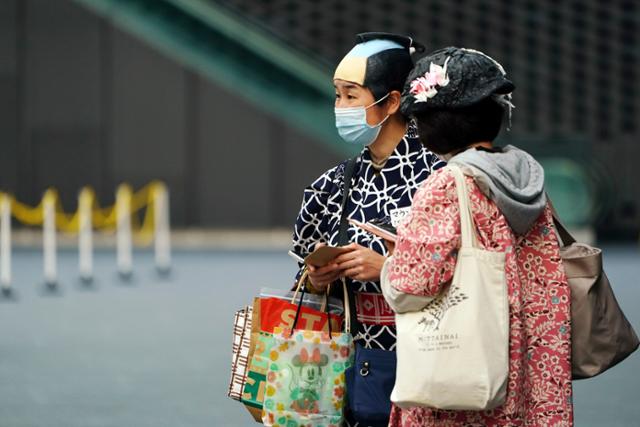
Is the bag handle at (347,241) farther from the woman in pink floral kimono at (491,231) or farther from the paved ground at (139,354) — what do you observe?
the paved ground at (139,354)

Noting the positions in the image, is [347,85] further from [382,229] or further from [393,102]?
[382,229]

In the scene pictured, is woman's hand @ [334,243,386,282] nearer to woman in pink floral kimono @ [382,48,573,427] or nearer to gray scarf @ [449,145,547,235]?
woman in pink floral kimono @ [382,48,573,427]

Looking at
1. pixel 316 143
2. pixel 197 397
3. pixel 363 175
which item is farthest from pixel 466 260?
pixel 316 143

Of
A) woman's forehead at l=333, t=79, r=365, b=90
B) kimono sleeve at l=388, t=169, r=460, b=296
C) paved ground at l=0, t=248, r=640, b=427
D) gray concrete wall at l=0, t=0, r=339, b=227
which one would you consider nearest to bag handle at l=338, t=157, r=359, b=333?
woman's forehead at l=333, t=79, r=365, b=90

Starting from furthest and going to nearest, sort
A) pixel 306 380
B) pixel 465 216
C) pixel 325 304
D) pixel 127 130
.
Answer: pixel 127 130 < pixel 325 304 < pixel 306 380 < pixel 465 216

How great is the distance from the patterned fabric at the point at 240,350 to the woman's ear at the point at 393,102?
680 mm

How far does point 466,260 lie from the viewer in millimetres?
3027

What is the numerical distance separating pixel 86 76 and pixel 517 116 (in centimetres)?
713

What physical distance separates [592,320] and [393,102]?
90 cm

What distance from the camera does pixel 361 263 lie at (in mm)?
3492

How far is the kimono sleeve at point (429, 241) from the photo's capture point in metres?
3.02

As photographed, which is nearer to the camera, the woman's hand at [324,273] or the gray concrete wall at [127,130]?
the woman's hand at [324,273]

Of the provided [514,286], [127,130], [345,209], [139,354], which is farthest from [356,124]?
[127,130]

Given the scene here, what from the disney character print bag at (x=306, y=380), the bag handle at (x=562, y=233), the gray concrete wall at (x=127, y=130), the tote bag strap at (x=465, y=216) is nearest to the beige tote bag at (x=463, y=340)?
the tote bag strap at (x=465, y=216)
